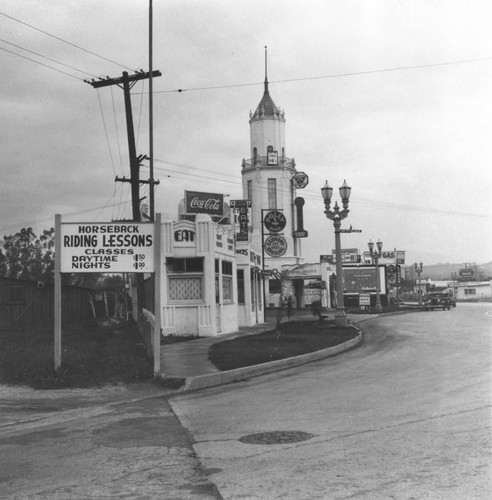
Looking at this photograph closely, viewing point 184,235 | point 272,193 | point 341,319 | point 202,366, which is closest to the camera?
point 202,366

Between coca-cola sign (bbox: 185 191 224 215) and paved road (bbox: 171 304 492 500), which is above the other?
coca-cola sign (bbox: 185 191 224 215)

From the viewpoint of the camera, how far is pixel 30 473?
6.07 m

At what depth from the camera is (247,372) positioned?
43.4ft

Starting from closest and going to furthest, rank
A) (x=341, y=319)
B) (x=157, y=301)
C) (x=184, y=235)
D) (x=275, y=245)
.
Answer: (x=157, y=301), (x=184, y=235), (x=341, y=319), (x=275, y=245)

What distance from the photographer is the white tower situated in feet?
228

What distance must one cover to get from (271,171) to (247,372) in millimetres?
57465

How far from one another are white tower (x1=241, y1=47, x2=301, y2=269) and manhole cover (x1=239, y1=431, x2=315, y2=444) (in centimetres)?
6149

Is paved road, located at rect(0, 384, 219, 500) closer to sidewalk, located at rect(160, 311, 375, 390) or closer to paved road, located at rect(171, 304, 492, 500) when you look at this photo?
paved road, located at rect(171, 304, 492, 500)

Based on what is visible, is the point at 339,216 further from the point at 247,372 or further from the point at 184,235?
the point at 247,372

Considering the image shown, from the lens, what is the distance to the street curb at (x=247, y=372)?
1208 cm

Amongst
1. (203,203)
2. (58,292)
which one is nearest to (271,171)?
(203,203)

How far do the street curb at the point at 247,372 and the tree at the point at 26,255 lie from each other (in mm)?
54486

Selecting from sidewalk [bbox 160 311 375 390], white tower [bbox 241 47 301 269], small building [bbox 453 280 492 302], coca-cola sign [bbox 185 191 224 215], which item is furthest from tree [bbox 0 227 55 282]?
small building [bbox 453 280 492 302]

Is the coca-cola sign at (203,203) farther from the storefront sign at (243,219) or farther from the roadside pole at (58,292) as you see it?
the roadside pole at (58,292)
